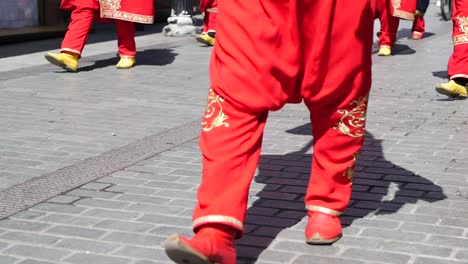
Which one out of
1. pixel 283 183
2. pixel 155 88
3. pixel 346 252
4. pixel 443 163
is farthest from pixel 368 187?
pixel 155 88

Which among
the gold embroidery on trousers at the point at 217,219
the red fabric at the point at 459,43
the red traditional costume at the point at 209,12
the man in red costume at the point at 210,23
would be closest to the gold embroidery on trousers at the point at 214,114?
the gold embroidery on trousers at the point at 217,219

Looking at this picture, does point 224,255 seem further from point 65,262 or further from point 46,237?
point 46,237

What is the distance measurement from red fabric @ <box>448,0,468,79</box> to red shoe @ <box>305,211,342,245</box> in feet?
13.8

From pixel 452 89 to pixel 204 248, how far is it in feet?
16.1

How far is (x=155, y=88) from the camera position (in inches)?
331

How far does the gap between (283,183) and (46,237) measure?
4.69 ft

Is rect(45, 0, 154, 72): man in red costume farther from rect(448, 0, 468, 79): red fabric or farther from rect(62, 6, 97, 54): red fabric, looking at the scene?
Answer: rect(448, 0, 468, 79): red fabric

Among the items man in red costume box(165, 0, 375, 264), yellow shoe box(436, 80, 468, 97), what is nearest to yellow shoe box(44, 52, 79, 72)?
yellow shoe box(436, 80, 468, 97)

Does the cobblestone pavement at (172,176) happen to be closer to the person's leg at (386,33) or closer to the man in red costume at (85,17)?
the man in red costume at (85,17)

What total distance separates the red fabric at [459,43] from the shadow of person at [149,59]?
3.38 metres

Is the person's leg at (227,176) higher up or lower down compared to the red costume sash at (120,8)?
higher up

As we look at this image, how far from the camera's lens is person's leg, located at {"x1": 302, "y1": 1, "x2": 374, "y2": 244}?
3.61m

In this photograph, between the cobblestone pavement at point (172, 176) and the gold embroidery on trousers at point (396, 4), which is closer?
the cobblestone pavement at point (172, 176)

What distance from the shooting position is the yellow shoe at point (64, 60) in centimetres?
911
